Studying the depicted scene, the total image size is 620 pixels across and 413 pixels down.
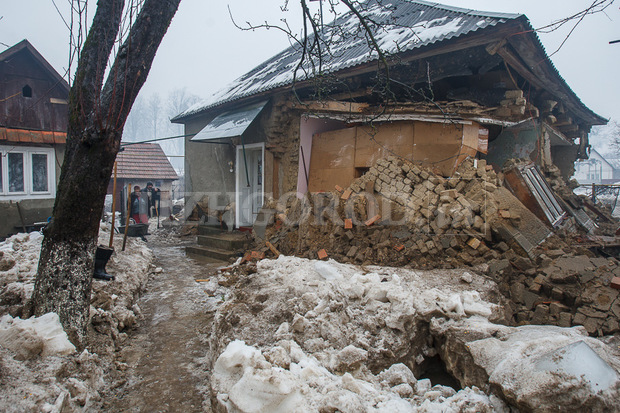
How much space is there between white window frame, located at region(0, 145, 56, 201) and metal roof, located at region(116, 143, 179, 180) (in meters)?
7.39

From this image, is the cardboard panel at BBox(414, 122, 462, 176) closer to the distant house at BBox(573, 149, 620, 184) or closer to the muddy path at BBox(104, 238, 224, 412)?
the muddy path at BBox(104, 238, 224, 412)

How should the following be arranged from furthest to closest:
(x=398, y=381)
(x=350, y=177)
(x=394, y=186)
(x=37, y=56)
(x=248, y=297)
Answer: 1. (x=37, y=56)
2. (x=350, y=177)
3. (x=394, y=186)
4. (x=248, y=297)
5. (x=398, y=381)

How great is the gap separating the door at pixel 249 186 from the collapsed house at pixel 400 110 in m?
0.03

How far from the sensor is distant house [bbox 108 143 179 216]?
18.3m

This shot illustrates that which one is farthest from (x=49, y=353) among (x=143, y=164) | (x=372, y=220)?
(x=143, y=164)

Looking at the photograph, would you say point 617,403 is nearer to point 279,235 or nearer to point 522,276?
point 522,276

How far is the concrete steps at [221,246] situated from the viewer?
7.79m

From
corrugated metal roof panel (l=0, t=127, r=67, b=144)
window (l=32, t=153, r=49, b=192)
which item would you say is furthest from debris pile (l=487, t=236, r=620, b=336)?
window (l=32, t=153, r=49, b=192)

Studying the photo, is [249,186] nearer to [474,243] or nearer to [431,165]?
[431,165]

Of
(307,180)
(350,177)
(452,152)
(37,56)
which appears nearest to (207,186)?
(307,180)

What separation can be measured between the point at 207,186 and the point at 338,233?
21.3ft

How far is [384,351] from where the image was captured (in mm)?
2865

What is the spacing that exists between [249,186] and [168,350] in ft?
19.7

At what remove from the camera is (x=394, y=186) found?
578cm
